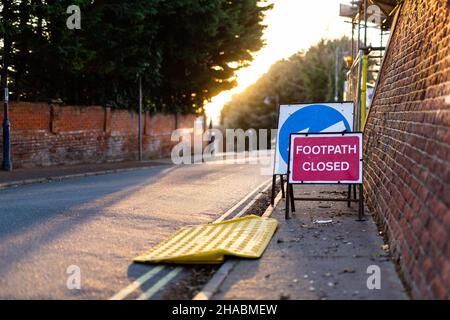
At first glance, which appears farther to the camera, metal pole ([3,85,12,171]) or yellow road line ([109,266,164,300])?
metal pole ([3,85,12,171])

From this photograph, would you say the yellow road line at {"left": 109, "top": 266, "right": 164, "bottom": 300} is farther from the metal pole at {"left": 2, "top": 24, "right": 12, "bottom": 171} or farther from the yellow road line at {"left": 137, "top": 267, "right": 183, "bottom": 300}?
the metal pole at {"left": 2, "top": 24, "right": 12, "bottom": 171}

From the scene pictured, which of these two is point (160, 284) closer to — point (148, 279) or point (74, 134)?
point (148, 279)

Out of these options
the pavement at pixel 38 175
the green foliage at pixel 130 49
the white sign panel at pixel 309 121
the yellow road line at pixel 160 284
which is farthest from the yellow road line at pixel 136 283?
the green foliage at pixel 130 49

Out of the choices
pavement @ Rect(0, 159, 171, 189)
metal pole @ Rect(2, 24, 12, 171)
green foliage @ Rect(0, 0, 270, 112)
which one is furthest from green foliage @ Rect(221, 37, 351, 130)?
metal pole @ Rect(2, 24, 12, 171)

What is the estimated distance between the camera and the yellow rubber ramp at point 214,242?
680 centimetres

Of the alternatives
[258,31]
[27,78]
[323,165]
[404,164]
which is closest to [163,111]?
[258,31]

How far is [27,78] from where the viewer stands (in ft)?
77.7

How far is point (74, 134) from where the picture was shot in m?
25.6

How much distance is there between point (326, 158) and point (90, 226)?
3.74 m

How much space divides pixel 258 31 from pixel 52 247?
98.1ft

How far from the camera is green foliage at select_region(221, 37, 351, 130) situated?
7650 centimetres

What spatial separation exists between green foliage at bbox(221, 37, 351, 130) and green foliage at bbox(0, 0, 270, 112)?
129 feet

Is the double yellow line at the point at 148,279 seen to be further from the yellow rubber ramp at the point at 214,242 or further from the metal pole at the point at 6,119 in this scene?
the metal pole at the point at 6,119
